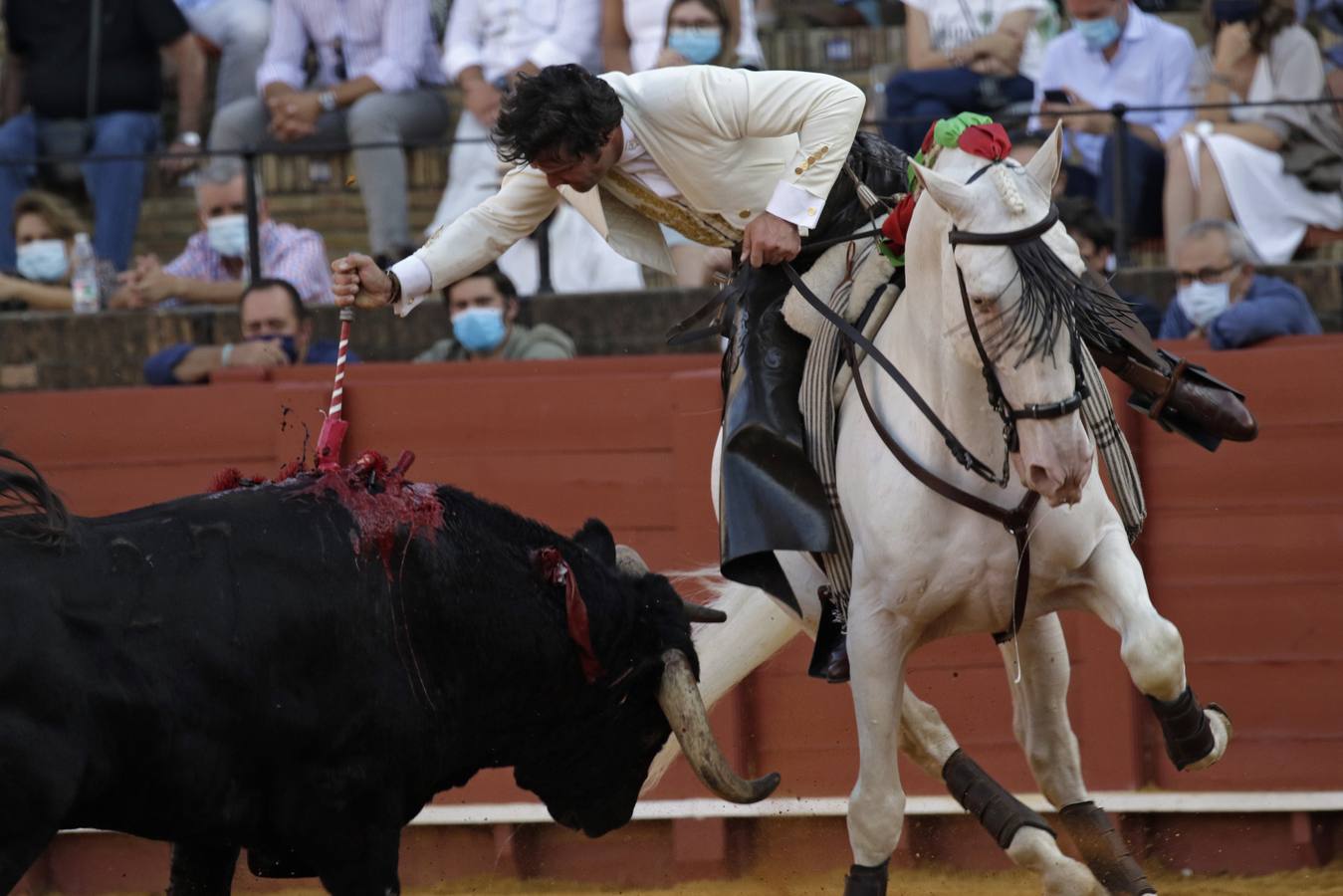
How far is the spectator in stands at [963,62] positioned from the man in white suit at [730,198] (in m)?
3.14

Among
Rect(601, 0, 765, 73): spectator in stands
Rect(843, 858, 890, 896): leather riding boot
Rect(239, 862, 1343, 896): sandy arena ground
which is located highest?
Rect(601, 0, 765, 73): spectator in stands

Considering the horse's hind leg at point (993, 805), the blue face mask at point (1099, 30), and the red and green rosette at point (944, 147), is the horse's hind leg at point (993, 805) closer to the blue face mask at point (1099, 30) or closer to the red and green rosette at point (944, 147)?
the red and green rosette at point (944, 147)

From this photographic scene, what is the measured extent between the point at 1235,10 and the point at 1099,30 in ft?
1.84

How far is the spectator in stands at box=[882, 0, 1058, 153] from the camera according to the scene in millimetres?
8258

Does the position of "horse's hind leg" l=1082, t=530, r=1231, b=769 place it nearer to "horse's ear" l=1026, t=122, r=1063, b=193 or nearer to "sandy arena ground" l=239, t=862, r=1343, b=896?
"horse's ear" l=1026, t=122, r=1063, b=193

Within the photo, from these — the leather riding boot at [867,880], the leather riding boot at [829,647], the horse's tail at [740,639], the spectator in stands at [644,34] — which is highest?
the spectator in stands at [644,34]

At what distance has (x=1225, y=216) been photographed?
786 cm

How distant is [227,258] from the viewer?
29.0ft

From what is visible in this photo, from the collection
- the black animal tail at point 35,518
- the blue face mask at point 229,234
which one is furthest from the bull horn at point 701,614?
the blue face mask at point 229,234

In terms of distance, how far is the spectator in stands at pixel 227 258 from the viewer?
8617mm

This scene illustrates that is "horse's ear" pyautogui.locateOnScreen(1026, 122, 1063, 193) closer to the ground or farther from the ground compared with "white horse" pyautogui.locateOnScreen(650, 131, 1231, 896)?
farther from the ground

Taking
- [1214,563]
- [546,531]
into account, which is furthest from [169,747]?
[1214,563]

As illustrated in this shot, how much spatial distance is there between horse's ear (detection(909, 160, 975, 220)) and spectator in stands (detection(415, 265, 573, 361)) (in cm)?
359

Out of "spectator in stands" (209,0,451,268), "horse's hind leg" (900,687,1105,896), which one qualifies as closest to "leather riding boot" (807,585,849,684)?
"horse's hind leg" (900,687,1105,896)
